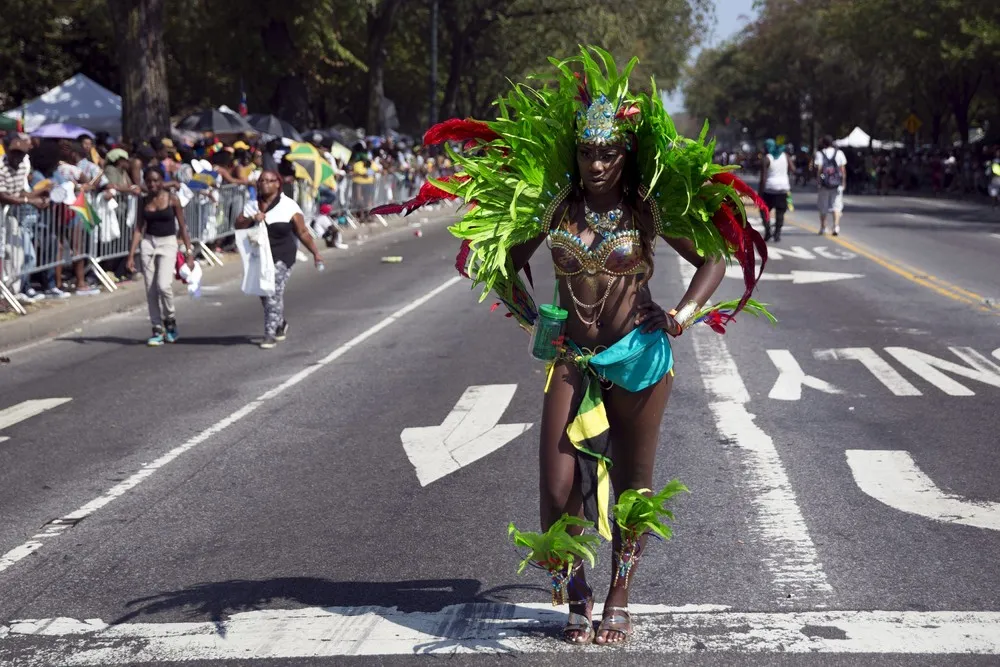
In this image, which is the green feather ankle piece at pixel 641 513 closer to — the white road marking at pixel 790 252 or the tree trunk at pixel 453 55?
the white road marking at pixel 790 252

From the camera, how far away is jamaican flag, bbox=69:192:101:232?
55.9 feet

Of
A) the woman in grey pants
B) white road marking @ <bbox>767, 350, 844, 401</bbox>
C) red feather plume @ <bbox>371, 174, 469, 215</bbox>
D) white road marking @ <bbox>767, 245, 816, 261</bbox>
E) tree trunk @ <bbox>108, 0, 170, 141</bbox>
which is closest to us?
red feather plume @ <bbox>371, 174, 469, 215</bbox>

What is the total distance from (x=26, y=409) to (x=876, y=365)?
6.65 meters

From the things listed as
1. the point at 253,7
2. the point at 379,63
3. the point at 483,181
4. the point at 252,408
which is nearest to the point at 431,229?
the point at 253,7

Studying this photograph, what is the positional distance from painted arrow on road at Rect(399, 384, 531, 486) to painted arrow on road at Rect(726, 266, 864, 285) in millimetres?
9263

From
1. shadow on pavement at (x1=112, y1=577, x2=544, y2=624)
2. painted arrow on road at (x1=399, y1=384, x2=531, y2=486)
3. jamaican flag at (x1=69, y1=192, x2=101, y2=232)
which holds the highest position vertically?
jamaican flag at (x1=69, y1=192, x2=101, y2=232)

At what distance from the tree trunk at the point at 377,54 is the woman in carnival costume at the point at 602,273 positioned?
38790 mm

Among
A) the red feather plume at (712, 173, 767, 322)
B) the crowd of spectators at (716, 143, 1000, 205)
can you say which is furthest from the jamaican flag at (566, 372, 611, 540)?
the crowd of spectators at (716, 143, 1000, 205)

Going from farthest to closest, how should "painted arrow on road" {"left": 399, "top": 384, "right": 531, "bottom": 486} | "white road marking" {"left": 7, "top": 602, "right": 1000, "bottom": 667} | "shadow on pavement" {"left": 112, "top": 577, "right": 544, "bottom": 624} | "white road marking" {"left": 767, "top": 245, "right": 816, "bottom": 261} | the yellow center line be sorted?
"white road marking" {"left": 767, "top": 245, "right": 816, "bottom": 261} → the yellow center line → "painted arrow on road" {"left": 399, "top": 384, "right": 531, "bottom": 486} → "shadow on pavement" {"left": 112, "top": 577, "right": 544, "bottom": 624} → "white road marking" {"left": 7, "top": 602, "right": 1000, "bottom": 667}

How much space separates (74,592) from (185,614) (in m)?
0.62

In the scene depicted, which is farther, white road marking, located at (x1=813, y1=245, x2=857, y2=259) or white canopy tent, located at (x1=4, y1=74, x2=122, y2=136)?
white canopy tent, located at (x1=4, y1=74, x2=122, y2=136)

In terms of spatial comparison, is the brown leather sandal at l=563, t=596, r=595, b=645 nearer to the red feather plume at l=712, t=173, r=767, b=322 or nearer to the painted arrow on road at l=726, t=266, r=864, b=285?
the red feather plume at l=712, t=173, r=767, b=322

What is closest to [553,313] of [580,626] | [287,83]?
[580,626]

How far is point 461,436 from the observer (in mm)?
9242
